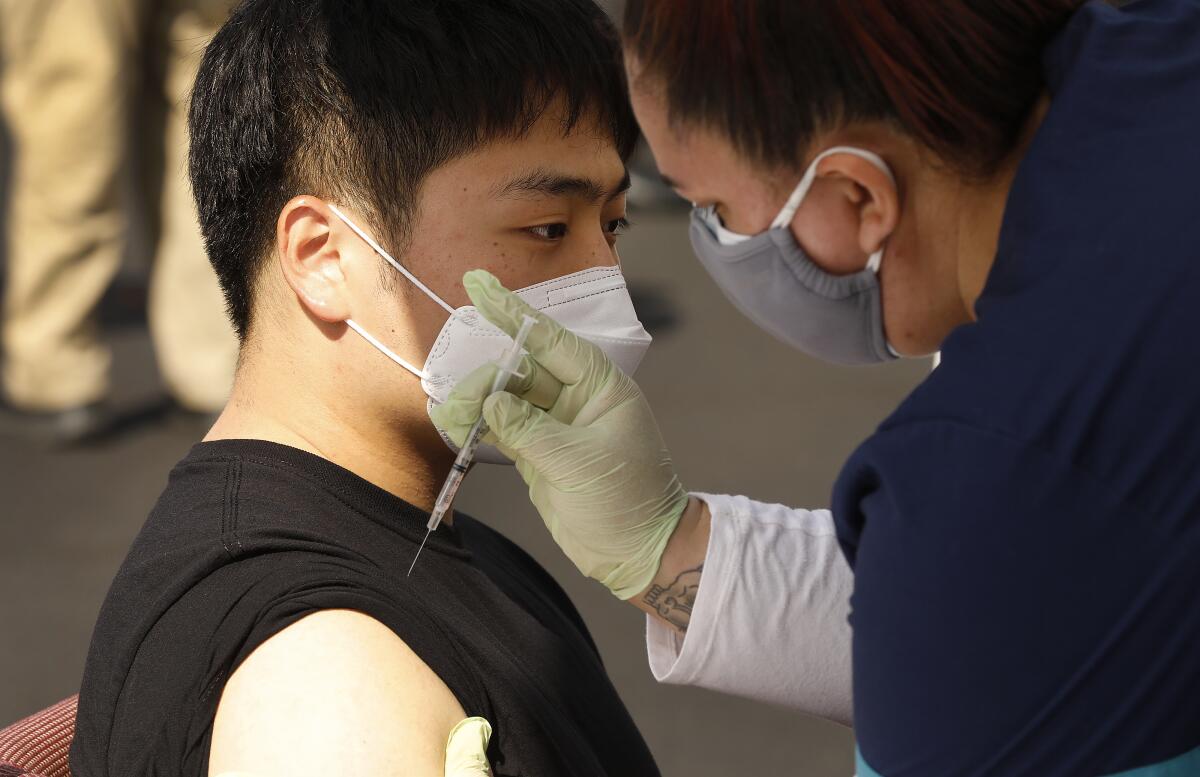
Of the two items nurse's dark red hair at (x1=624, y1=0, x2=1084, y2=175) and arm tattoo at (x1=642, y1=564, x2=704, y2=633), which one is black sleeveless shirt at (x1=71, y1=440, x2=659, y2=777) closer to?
arm tattoo at (x1=642, y1=564, x2=704, y2=633)

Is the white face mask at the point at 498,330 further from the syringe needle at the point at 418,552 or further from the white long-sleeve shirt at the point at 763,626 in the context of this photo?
the white long-sleeve shirt at the point at 763,626

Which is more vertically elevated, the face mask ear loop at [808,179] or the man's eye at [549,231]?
the face mask ear loop at [808,179]

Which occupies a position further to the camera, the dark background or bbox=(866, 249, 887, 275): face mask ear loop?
the dark background

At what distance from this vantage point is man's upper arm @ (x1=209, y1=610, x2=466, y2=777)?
3.81 feet

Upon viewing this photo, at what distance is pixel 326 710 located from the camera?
118cm

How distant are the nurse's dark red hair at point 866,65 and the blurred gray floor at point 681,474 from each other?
95.2 inches

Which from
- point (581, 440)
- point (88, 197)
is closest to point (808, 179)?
point (581, 440)

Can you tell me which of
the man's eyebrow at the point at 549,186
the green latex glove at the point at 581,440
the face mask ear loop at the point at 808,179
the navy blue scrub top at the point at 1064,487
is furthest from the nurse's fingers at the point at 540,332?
the navy blue scrub top at the point at 1064,487

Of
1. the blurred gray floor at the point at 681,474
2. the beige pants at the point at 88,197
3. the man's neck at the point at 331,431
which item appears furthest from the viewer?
the beige pants at the point at 88,197

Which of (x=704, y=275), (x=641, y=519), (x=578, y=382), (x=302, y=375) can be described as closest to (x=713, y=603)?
(x=641, y=519)

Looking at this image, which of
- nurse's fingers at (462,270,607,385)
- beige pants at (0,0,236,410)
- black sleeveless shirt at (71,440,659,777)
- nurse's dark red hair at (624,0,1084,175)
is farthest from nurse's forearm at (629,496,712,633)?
beige pants at (0,0,236,410)

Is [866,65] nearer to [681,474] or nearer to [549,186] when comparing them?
[549,186]

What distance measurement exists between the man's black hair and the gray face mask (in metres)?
0.33

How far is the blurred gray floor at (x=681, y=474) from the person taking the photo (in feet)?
11.4
